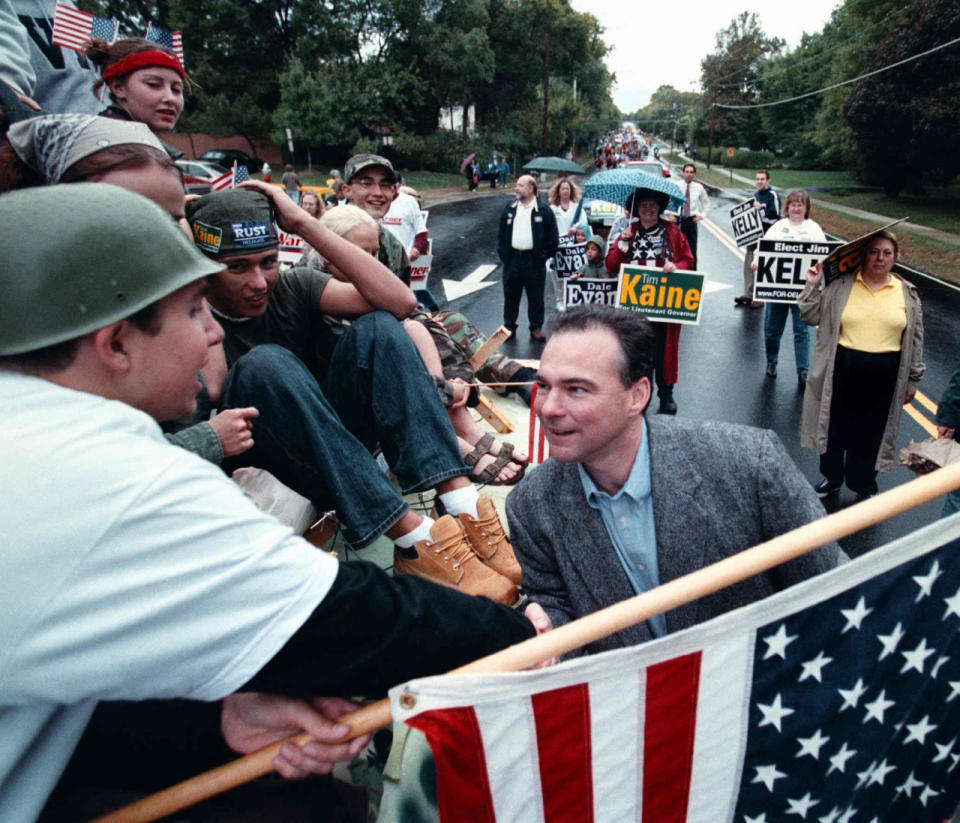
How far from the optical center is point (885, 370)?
454 centimetres

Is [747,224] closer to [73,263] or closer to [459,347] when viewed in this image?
[459,347]

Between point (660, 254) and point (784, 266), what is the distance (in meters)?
1.43

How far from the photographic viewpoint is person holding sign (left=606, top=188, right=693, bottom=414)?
20.6 ft

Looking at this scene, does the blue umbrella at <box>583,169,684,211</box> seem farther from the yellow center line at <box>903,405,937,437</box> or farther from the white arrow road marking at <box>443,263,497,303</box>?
the yellow center line at <box>903,405,937,437</box>

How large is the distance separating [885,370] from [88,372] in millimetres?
4924

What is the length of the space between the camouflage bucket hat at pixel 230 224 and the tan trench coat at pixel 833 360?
4.02 metres

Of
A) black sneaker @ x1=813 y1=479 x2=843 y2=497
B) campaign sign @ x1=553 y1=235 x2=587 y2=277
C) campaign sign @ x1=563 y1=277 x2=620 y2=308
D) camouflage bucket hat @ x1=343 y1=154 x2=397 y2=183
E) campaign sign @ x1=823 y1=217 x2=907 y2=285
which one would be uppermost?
camouflage bucket hat @ x1=343 y1=154 x2=397 y2=183

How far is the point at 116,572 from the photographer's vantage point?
935 mm

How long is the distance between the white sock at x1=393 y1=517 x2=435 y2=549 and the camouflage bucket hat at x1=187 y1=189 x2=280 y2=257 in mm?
1366

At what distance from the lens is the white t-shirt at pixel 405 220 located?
7.42 metres

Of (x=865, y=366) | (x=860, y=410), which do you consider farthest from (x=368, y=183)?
(x=860, y=410)

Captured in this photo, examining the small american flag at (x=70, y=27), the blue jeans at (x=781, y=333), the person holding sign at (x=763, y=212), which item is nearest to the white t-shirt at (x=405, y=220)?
the small american flag at (x=70, y=27)

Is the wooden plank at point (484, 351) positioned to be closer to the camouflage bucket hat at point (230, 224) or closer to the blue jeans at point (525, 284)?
the camouflage bucket hat at point (230, 224)

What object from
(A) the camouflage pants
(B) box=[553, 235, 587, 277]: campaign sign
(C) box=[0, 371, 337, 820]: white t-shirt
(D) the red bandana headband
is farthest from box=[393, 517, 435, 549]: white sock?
(B) box=[553, 235, 587, 277]: campaign sign
